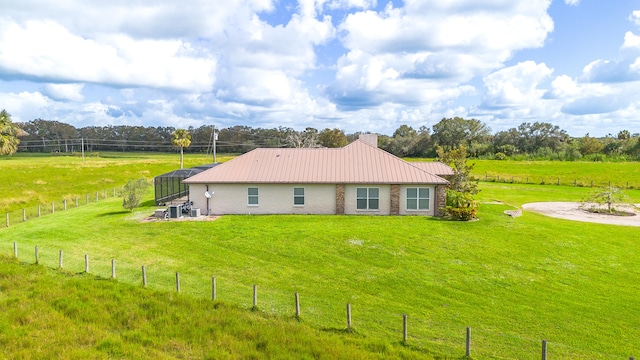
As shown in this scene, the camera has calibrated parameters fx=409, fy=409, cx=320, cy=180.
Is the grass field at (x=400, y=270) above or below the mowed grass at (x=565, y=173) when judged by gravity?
below

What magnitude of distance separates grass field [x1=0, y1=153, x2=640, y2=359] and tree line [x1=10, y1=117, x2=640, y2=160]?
25904 mm

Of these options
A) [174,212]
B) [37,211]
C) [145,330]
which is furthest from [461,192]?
[37,211]

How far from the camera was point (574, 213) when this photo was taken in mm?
29500

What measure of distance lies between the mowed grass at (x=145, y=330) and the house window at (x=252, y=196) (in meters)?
14.2

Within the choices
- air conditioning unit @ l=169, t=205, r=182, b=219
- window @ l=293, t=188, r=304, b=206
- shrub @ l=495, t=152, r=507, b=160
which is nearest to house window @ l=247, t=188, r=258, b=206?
window @ l=293, t=188, r=304, b=206

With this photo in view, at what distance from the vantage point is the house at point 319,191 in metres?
27.2

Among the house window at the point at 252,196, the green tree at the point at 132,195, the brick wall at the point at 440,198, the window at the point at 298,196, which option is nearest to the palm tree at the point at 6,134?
the green tree at the point at 132,195

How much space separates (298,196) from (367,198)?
4.67 metres

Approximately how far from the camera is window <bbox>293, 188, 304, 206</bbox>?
90.9 feet

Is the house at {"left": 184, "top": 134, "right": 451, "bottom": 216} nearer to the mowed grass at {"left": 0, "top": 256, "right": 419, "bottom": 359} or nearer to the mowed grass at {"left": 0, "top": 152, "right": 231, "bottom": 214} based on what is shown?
the mowed grass at {"left": 0, "top": 256, "right": 419, "bottom": 359}

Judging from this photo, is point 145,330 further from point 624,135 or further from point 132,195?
point 624,135

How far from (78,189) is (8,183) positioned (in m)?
9.01

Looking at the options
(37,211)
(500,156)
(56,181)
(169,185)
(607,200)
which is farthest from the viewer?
(500,156)

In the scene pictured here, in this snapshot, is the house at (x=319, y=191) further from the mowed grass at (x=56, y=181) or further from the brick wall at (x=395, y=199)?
the mowed grass at (x=56, y=181)
